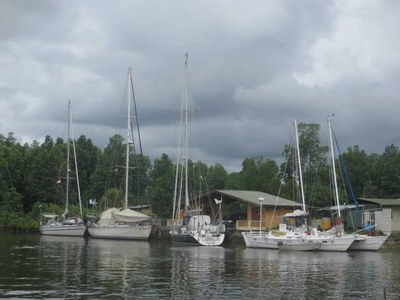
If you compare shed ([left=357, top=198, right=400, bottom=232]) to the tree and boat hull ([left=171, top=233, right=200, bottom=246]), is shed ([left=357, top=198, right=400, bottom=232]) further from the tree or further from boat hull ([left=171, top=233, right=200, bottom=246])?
the tree

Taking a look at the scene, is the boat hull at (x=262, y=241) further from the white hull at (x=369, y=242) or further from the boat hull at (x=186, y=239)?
the white hull at (x=369, y=242)

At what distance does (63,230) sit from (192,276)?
4919 centimetres

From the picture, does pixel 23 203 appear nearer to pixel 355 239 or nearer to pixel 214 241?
pixel 214 241

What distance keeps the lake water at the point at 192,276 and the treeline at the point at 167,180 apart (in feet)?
121

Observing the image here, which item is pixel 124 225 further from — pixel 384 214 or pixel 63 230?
pixel 384 214

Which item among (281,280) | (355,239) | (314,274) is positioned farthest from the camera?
(355,239)

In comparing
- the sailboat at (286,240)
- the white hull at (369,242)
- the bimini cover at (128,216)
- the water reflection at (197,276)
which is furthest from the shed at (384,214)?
the water reflection at (197,276)

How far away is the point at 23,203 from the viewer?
4107 inches

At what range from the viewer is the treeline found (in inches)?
3356

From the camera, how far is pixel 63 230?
76.0 m

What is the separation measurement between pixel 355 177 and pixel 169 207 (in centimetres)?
3991

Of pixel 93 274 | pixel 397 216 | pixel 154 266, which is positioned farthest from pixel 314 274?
pixel 397 216

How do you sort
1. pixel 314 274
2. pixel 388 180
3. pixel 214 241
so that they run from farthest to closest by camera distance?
pixel 388 180
pixel 214 241
pixel 314 274

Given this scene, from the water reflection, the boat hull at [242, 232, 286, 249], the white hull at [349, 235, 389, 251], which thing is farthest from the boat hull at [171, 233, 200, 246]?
the white hull at [349, 235, 389, 251]
